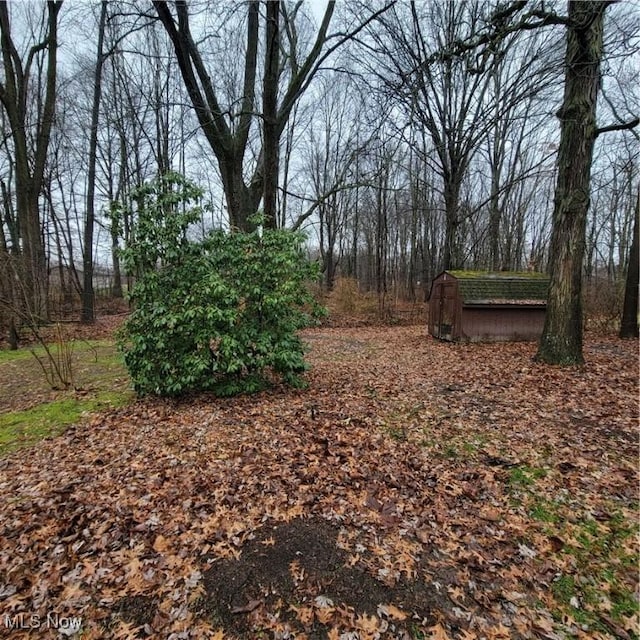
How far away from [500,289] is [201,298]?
860cm

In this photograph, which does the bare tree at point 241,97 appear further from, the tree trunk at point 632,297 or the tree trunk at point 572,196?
the tree trunk at point 632,297

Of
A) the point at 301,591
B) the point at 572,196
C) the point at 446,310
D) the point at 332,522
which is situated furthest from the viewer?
the point at 446,310

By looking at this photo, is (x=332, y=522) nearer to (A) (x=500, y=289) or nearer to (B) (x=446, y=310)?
(B) (x=446, y=310)

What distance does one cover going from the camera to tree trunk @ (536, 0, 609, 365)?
6.00 m

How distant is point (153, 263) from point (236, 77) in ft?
33.2

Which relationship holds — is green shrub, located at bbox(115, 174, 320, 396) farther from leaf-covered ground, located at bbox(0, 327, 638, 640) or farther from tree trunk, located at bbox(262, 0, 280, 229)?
tree trunk, located at bbox(262, 0, 280, 229)

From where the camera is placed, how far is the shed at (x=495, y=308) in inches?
395

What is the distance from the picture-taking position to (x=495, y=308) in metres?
10.1

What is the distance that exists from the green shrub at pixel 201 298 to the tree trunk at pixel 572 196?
4543 millimetres

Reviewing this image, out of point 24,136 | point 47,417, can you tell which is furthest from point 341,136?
point 47,417

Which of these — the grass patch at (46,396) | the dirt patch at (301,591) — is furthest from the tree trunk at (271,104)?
the dirt patch at (301,591)

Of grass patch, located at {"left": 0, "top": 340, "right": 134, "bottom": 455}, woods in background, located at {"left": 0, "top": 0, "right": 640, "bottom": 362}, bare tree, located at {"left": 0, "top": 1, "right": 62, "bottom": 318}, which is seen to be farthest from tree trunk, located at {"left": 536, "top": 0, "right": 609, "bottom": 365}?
bare tree, located at {"left": 0, "top": 1, "right": 62, "bottom": 318}

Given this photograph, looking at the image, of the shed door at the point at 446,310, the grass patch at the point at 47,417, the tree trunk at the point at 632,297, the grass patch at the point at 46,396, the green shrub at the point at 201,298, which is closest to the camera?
the grass patch at the point at 47,417

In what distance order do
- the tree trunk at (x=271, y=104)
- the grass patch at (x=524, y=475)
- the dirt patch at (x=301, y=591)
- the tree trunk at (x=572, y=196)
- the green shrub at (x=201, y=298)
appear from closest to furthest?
the dirt patch at (x=301, y=591), the grass patch at (x=524, y=475), the green shrub at (x=201, y=298), the tree trunk at (x=572, y=196), the tree trunk at (x=271, y=104)
